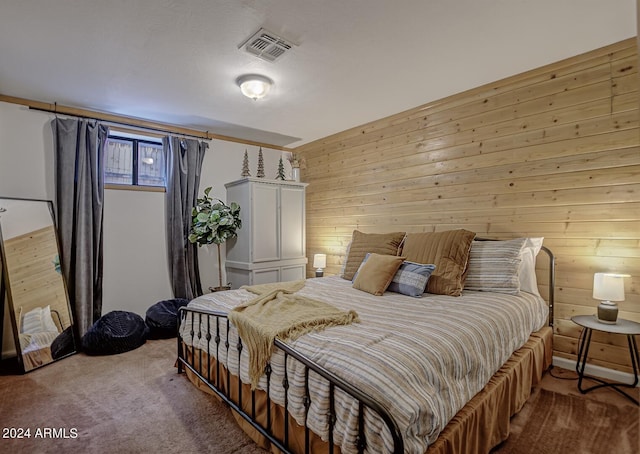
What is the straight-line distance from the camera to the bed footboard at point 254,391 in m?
1.12

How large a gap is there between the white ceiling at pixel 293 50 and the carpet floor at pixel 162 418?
2.46 m

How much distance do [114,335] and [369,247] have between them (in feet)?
8.47

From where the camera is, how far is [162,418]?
1975 millimetres

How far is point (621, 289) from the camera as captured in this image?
2113mm

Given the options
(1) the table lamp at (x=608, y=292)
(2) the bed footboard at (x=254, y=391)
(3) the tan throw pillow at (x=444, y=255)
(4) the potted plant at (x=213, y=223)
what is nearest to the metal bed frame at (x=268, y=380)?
(2) the bed footboard at (x=254, y=391)

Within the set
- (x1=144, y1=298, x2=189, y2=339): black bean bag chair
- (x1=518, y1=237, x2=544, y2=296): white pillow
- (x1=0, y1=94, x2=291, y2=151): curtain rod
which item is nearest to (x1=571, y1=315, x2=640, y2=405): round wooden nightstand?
(x1=518, y1=237, x2=544, y2=296): white pillow

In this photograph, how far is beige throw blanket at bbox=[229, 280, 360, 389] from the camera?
1535 millimetres

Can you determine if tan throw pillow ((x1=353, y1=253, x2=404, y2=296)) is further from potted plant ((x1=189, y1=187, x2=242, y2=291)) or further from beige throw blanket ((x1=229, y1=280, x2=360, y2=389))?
potted plant ((x1=189, y1=187, x2=242, y2=291))

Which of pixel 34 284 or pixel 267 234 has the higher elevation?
pixel 267 234

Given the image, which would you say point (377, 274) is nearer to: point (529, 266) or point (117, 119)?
point (529, 266)

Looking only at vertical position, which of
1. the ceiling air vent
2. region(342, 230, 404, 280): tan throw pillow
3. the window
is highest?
the ceiling air vent

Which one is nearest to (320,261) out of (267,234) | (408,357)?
(267,234)

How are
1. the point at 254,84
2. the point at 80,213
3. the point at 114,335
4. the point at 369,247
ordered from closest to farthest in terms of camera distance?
the point at 254,84 → the point at 114,335 → the point at 369,247 → the point at 80,213

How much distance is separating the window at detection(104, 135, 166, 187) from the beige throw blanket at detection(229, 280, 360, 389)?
271 centimetres
